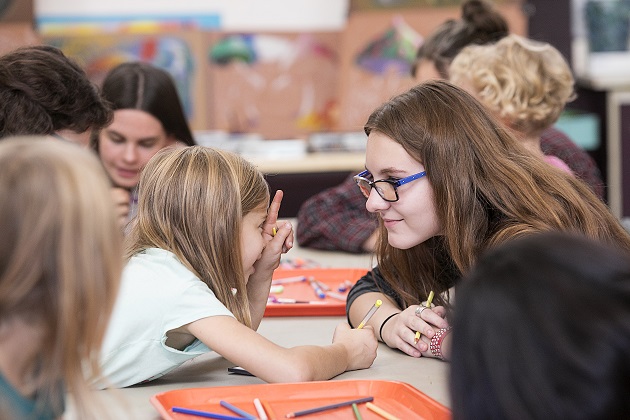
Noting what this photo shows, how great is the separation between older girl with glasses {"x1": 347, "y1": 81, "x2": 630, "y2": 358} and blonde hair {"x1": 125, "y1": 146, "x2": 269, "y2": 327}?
0.26m

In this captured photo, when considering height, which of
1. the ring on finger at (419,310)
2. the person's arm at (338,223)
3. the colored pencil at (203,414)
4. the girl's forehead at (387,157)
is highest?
the girl's forehead at (387,157)

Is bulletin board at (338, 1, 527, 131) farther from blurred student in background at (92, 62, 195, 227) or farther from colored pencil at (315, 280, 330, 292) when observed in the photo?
colored pencil at (315, 280, 330, 292)

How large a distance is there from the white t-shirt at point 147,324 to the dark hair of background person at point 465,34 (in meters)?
1.50

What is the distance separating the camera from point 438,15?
4387 mm

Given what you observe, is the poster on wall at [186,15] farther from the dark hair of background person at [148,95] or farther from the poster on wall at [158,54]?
the dark hair of background person at [148,95]

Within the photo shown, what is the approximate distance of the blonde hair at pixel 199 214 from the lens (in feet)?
5.09

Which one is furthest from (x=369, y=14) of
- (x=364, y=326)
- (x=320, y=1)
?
(x=364, y=326)

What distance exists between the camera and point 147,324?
1461 mm

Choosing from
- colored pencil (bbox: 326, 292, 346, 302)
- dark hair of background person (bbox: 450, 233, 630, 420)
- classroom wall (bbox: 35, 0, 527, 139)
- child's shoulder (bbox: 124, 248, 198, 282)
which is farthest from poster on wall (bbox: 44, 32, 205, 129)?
dark hair of background person (bbox: 450, 233, 630, 420)

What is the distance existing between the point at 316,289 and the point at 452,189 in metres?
0.57

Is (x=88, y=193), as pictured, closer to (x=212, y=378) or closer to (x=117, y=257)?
(x=117, y=257)

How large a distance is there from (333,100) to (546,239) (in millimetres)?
3741

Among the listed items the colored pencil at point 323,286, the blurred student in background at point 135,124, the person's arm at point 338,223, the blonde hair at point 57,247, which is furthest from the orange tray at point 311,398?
the blurred student in background at point 135,124

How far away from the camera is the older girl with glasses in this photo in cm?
159
